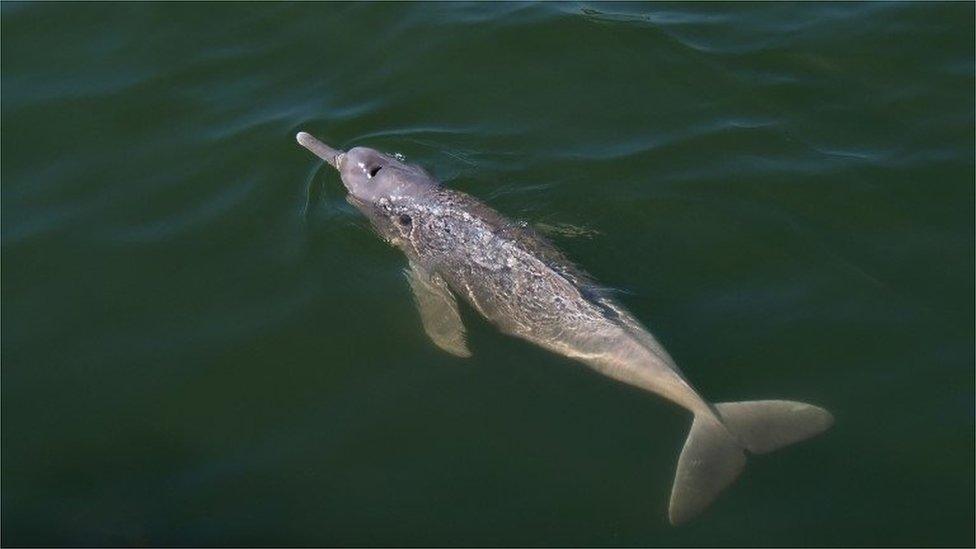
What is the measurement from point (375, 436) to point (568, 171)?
405 cm

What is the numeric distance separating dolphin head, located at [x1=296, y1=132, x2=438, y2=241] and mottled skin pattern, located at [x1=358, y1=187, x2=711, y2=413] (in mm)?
16

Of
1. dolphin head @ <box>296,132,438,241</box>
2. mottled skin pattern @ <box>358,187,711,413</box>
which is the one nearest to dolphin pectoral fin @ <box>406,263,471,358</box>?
mottled skin pattern @ <box>358,187,711,413</box>

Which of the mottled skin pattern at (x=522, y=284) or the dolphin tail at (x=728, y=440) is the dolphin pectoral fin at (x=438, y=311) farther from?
the dolphin tail at (x=728, y=440)

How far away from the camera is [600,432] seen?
7812mm

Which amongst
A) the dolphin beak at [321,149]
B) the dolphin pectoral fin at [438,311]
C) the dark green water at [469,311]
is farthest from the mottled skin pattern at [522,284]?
the dolphin beak at [321,149]

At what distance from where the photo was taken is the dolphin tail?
7.09 m

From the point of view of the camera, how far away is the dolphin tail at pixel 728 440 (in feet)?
23.3

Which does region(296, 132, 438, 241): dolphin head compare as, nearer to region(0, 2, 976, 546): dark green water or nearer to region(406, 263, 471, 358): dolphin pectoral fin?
region(0, 2, 976, 546): dark green water

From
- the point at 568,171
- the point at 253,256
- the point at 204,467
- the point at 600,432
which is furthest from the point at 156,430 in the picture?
the point at 568,171

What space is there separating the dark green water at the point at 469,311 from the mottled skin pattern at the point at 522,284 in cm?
22

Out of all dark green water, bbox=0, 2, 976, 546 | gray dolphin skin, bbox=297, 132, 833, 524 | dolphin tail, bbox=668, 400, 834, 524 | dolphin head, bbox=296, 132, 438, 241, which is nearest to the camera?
dolphin tail, bbox=668, 400, 834, 524

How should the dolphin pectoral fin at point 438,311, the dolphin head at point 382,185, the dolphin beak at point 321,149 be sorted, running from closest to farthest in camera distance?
the dolphin pectoral fin at point 438,311
the dolphin head at point 382,185
the dolphin beak at point 321,149

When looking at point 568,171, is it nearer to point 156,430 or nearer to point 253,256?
point 253,256

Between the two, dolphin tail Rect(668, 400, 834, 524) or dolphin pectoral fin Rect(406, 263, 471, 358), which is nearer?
dolphin tail Rect(668, 400, 834, 524)
